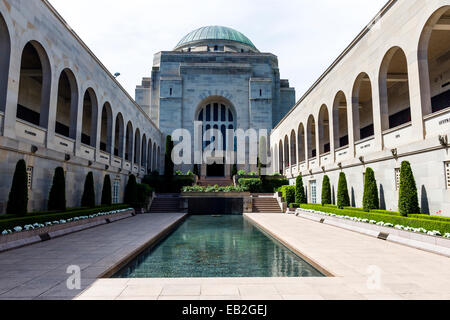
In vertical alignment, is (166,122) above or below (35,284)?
above

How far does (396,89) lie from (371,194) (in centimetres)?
1130

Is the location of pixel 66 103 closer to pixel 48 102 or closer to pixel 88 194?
pixel 48 102

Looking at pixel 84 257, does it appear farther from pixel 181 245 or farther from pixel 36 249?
pixel 181 245

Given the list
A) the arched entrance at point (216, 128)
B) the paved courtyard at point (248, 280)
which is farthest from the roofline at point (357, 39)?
the arched entrance at point (216, 128)

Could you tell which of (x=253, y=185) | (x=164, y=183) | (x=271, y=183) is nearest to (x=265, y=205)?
(x=253, y=185)

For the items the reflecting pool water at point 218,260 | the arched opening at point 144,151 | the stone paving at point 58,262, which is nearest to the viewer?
the stone paving at point 58,262

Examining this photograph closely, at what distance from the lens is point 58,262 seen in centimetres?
689

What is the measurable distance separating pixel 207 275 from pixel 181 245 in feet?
13.0

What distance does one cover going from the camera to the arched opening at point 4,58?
1047 centimetres

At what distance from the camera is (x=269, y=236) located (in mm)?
11938

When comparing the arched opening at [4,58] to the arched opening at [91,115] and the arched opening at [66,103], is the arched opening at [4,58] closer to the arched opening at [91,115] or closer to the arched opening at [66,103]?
the arched opening at [66,103]

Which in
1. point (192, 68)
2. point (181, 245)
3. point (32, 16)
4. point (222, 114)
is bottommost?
point (181, 245)

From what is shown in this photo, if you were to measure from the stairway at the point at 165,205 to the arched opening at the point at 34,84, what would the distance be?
1097cm
